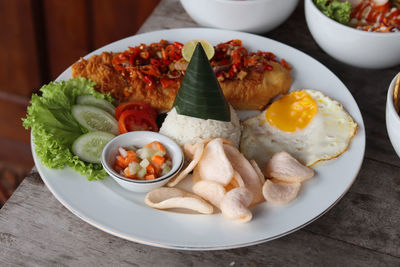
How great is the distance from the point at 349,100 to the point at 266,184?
3.14 ft

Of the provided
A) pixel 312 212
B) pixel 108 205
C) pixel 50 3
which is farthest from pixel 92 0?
pixel 312 212

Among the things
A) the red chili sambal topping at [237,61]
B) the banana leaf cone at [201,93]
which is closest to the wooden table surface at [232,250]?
the banana leaf cone at [201,93]

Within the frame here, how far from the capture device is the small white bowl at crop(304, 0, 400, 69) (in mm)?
3121

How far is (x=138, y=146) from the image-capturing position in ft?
9.00

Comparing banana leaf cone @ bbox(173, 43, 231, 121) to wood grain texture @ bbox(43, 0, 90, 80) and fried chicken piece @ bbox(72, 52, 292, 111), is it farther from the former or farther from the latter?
wood grain texture @ bbox(43, 0, 90, 80)

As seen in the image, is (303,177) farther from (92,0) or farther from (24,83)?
(24,83)

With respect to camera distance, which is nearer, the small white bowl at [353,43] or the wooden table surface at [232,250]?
the wooden table surface at [232,250]

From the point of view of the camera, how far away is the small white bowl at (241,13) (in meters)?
3.39

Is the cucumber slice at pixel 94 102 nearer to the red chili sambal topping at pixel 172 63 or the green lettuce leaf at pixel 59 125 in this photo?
the green lettuce leaf at pixel 59 125

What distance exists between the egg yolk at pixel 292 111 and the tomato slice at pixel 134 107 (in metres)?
0.73

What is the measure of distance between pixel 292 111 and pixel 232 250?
3.33 feet

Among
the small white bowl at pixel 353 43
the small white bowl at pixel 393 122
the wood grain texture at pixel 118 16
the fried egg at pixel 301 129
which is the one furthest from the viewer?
the wood grain texture at pixel 118 16

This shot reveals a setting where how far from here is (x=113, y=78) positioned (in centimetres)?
315

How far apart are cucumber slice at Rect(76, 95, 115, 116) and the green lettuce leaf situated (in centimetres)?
3
